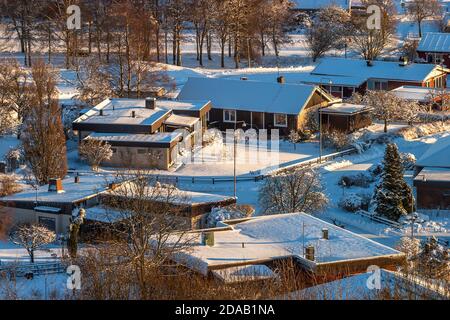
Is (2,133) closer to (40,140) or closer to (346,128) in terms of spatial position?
(40,140)

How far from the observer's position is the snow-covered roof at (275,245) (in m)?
16.7

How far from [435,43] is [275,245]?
36.8 m

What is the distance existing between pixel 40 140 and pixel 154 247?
1288 centimetres

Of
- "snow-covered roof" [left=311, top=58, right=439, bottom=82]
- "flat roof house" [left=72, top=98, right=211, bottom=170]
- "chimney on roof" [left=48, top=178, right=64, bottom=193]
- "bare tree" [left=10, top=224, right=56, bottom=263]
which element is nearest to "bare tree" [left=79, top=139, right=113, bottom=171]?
"flat roof house" [left=72, top=98, right=211, bottom=170]

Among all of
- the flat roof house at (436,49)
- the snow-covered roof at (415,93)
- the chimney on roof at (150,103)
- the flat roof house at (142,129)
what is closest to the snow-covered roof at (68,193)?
the flat roof house at (142,129)

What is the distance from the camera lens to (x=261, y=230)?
1927cm

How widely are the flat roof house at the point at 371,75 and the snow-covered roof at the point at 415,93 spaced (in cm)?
177

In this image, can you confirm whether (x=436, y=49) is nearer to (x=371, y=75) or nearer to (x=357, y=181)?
(x=371, y=75)

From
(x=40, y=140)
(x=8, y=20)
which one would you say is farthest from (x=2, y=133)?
(x=8, y=20)

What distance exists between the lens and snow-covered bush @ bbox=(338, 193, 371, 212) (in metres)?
26.1

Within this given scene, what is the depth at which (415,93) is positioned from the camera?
41281mm

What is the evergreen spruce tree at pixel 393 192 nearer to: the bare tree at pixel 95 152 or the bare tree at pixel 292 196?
the bare tree at pixel 292 196

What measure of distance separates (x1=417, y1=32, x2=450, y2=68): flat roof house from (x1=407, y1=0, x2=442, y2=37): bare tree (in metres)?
9.83

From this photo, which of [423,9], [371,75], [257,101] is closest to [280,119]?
[257,101]
